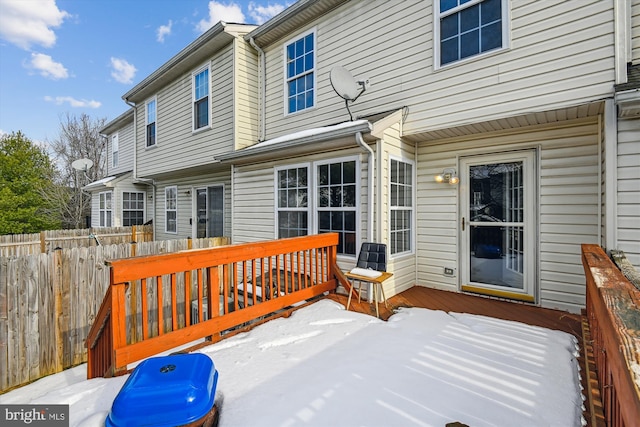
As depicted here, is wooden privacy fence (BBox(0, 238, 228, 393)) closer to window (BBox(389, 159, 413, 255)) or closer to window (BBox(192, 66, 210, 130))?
window (BBox(389, 159, 413, 255))

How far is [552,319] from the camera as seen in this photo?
3422 millimetres

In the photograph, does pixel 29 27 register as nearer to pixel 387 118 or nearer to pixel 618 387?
pixel 387 118

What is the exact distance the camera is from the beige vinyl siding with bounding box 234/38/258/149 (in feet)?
21.3

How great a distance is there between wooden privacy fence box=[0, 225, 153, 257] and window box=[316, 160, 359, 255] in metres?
6.81

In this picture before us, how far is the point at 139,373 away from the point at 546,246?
15.1ft

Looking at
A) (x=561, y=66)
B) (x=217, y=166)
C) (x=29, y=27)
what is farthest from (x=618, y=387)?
(x=29, y=27)

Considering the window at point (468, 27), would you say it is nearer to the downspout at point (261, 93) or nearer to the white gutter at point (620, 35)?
the white gutter at point (620, 35)

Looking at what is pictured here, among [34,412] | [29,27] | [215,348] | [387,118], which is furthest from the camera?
[29,27]

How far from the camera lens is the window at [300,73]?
5918 millimetres

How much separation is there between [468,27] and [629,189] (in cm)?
283

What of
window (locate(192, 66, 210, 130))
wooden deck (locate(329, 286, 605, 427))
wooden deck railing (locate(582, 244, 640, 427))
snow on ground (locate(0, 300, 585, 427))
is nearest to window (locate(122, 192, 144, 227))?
window (locate(192, 66, 210, 130))

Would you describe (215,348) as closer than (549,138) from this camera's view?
Yes

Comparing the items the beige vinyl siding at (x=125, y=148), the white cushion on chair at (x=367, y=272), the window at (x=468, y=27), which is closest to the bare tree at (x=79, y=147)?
the beige vinyl siding at (x=125, y=148)

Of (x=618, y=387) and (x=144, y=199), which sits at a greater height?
(x=144, y=199)
